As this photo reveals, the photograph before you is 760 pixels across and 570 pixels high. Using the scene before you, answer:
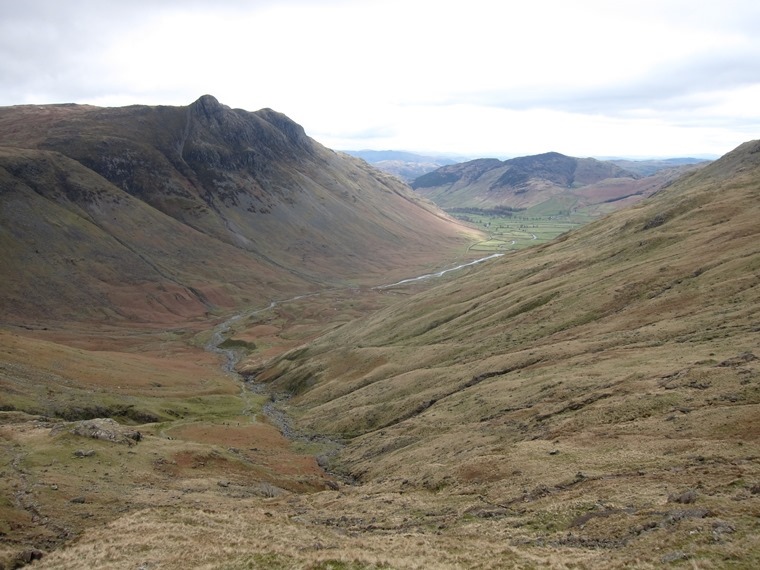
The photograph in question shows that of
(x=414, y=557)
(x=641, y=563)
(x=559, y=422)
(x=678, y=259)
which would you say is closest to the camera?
(x=641, y=563)

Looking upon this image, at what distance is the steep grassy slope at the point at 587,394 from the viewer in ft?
109

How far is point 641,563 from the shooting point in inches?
1022

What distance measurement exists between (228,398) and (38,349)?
1673 inches

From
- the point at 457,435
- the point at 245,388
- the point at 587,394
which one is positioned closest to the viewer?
the point at 587,394

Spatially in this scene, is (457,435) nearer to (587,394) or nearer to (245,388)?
(587,394)

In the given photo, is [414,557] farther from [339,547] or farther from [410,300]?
[410,300]

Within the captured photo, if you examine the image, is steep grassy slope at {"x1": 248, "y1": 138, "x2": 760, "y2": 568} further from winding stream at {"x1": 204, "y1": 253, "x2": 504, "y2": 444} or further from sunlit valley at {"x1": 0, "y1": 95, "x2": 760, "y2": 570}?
winding stream at {"x1": 204, "y1": 253, "x2": 504, "y2": 444}

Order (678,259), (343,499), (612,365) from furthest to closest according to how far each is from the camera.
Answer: (678,259) → (612,365) → (343,499)

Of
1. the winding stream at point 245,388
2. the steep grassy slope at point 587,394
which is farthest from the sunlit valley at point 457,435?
the winding stream at point 245,388

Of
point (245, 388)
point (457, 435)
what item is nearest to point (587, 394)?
point (457, 435)

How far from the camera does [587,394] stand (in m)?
62.0

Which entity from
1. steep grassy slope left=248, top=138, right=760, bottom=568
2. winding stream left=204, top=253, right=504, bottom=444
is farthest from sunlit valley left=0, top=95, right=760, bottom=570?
winding stream left=204, top=253, right=504, bottom=444

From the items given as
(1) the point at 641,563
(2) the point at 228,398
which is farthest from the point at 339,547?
(2) the point at 228,398

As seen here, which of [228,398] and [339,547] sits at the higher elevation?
[339,547]
